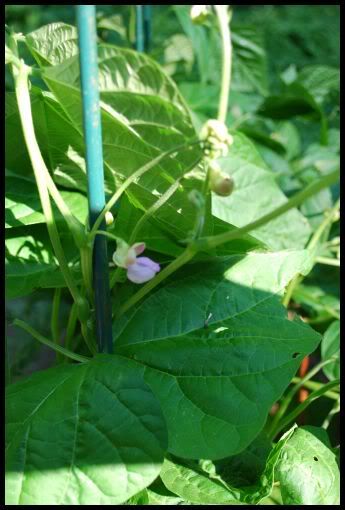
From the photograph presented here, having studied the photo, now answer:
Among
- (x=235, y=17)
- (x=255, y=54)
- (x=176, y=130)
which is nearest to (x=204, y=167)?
(x=176, y=130)

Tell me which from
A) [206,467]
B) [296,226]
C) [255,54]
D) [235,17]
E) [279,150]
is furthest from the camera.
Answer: [235,17]

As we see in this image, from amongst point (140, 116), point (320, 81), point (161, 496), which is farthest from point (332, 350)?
point (320, 81)

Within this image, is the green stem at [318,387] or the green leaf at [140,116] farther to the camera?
the green stem at [318,387]

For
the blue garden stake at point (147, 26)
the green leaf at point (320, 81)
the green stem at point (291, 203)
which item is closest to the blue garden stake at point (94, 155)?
the green stem at point (291, 203)

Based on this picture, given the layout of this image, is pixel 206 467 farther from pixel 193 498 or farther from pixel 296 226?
pixel 296 226

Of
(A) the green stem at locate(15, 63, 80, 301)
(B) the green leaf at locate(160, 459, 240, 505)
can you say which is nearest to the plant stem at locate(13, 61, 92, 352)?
(A) the green stem at locate(15, 63, 80, 301)

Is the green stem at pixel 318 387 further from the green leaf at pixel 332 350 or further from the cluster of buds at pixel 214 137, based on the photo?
the cluster of buds at pixel 214 137
